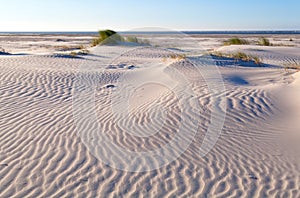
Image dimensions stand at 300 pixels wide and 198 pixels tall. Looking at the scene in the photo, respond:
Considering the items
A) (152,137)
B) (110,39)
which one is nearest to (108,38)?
Answer: (110,39)

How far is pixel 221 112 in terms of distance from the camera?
20.8 ft

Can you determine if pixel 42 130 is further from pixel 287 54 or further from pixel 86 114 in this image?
pixel 287 54

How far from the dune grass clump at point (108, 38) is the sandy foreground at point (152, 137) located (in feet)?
50.4

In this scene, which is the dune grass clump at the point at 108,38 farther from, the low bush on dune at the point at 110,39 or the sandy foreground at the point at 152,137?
the sandy foreground at the point at 152,137

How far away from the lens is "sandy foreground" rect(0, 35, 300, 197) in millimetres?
3906

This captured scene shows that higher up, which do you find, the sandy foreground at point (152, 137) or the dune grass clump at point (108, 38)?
the dune grass clump at point (108, 38)

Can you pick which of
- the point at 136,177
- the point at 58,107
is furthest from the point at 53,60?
the point at 136,177

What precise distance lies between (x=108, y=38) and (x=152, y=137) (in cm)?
2142

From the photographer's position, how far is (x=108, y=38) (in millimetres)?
25688

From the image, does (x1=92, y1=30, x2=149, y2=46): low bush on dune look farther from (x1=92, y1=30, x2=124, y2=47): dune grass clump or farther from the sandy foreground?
the sandy foreground

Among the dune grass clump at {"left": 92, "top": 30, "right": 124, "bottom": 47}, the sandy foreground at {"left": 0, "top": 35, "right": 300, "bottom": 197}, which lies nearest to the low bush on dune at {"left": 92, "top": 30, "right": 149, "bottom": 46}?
the dune grass clump at {"left": 92, "top": 30, "right": 124, "bottom": 47}

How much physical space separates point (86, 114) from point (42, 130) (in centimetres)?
112

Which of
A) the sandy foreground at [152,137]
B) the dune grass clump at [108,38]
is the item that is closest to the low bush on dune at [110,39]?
the dune grass clump at [108,38]

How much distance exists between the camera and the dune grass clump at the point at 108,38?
24431mm
